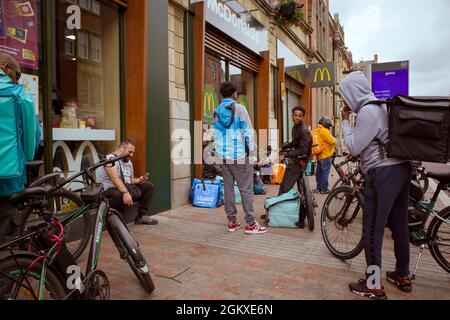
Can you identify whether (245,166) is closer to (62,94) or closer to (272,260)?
(272,260)

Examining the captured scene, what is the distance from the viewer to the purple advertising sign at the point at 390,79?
7.51 meters

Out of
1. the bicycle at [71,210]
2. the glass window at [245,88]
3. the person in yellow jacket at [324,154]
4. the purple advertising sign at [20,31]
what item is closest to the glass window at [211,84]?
the glass window at [245,88]

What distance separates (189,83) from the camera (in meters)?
6.95

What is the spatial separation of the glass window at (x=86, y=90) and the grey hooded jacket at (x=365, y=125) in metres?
3.69

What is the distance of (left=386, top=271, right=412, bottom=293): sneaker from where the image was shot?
308cm

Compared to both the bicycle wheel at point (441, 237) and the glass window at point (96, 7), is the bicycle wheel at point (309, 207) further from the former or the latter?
the glass window at point (96, 7)

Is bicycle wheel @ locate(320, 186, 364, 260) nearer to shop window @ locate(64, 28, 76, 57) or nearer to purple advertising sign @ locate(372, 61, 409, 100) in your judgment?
shop window @ locate(64, 28, 76, 57)

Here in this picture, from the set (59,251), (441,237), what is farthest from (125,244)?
(441,237)

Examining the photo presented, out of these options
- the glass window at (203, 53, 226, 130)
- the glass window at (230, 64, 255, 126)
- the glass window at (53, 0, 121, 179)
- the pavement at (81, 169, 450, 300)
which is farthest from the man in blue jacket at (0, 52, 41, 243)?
the glass window at (230, 64, 255, 126)

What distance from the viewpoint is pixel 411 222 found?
12.9 ft

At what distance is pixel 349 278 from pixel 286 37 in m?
12.1

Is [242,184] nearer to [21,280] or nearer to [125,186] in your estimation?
[125,186]

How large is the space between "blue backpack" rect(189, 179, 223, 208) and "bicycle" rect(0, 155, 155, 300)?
12.3 feet
